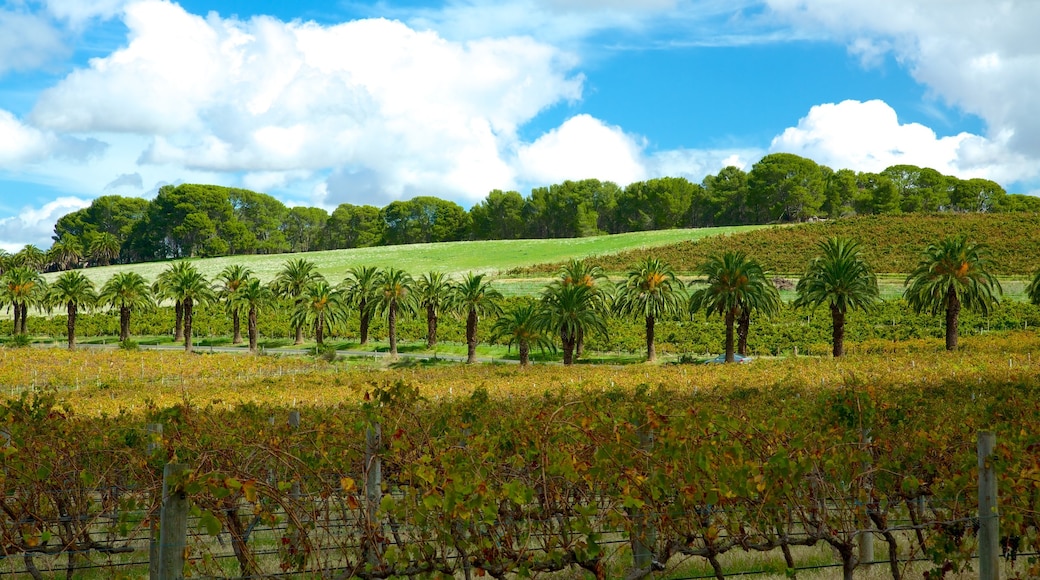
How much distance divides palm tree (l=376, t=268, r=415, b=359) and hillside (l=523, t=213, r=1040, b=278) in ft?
130

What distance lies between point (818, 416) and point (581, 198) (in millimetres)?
152817

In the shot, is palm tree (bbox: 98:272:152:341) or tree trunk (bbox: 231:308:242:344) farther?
tree trunk (bbox: 231:308:242:344)

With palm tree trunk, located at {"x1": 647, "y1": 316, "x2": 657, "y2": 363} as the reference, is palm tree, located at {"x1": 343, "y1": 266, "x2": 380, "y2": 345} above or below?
above

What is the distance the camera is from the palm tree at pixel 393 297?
66.9m

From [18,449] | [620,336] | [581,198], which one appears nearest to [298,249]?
[581,198]

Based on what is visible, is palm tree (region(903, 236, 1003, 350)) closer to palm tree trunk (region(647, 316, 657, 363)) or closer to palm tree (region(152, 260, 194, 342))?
palm tree trunk (region(647, 316, 657, 363))

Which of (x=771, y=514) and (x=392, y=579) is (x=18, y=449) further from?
(x=771, y=514)

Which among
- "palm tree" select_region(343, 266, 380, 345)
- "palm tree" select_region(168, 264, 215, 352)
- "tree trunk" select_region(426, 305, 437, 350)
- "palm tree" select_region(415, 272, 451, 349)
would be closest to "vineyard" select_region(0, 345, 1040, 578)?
"palm tree" select_region(343, 266, 380, 345)

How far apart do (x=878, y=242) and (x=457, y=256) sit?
58758mm

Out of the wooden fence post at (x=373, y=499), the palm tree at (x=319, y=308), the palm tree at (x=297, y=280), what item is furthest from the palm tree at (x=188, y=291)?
the wooden fence post at (x=373, y=499)

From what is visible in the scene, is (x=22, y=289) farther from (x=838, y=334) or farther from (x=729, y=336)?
(x=838, y=334)

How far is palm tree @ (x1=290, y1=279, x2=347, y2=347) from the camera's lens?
7156 cm

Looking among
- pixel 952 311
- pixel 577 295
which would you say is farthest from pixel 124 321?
pixel 952 311

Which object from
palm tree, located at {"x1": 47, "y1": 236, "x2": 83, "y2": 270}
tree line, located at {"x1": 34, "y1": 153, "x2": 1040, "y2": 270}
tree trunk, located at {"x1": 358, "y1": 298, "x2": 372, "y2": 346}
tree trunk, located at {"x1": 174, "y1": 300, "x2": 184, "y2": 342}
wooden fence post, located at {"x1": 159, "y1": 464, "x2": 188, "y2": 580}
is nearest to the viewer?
wooden fence post, located at {"x1": 159, "y1": 464, "x2": 188, "y2": 580}
